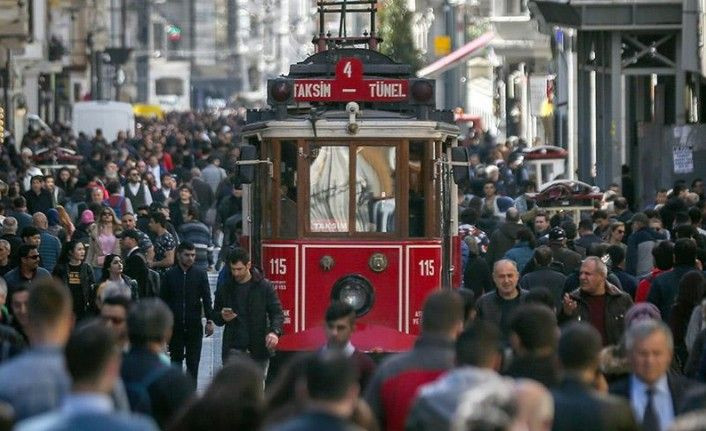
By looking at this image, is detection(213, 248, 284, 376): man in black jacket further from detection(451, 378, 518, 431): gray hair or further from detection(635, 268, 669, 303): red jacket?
detection(451, 378, 518, 431): gray hair

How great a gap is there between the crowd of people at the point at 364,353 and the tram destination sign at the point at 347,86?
63.0 inches

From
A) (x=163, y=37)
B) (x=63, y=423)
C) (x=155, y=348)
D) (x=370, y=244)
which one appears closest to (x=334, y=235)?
(x=370, y=244)

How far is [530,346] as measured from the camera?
974 centimetres

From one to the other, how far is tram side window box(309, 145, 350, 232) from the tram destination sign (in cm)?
60

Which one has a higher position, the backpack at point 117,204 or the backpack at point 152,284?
the backpack at point 117,204

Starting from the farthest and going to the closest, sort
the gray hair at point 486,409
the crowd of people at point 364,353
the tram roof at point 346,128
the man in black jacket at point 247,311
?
1. the tram roof at point 346,128
2. the man in black jacket at point 247,311
3. the crowd of people at point 364,353
4. the gray hair at point 486,409

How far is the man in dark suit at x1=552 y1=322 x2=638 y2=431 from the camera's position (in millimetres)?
8805

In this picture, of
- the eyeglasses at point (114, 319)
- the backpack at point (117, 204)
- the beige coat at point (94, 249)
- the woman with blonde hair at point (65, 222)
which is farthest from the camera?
the backpack at point (117, 204)

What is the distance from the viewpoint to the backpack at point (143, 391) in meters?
9.99

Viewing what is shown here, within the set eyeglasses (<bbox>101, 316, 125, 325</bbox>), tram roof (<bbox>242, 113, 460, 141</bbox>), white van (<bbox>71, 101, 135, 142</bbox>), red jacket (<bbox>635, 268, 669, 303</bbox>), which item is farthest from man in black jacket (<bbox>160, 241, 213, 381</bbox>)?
white van (<bbox>71, 101, 135, 142</bbox>)

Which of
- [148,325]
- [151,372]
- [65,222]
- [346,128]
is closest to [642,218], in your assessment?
[346,128]

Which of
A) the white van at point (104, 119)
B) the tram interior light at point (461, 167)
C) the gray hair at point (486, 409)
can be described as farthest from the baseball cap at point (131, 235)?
the white van at point (104, 119)

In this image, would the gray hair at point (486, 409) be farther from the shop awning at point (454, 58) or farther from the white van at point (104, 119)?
the white van at point (104, 119)

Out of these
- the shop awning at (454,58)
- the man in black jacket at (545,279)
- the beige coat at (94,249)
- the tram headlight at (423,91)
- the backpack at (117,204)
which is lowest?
the man in black jacket at (545,279)
